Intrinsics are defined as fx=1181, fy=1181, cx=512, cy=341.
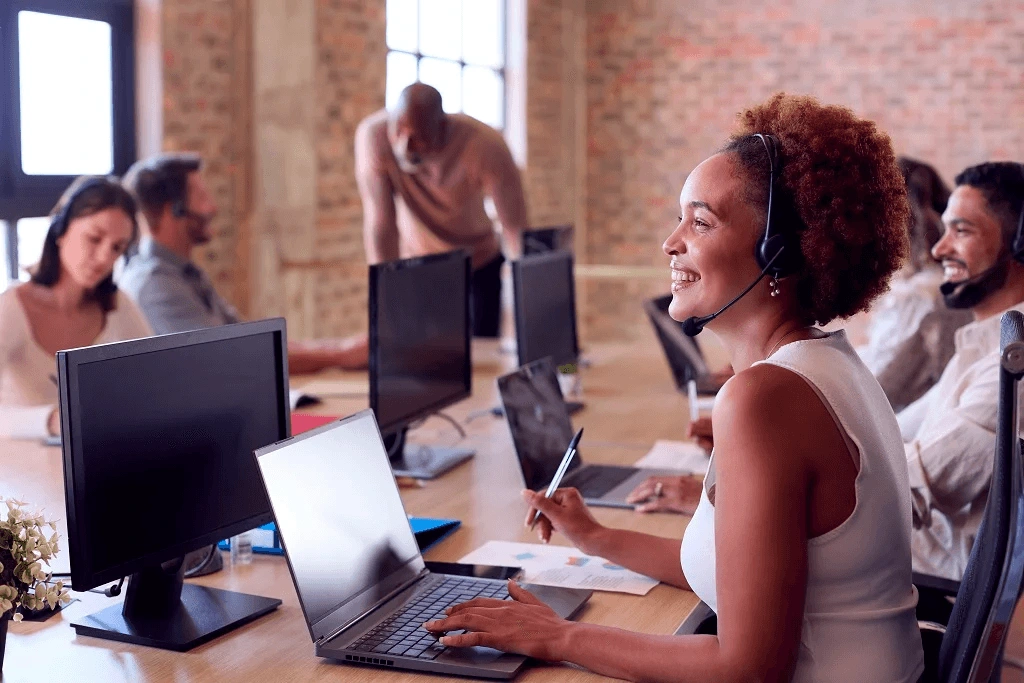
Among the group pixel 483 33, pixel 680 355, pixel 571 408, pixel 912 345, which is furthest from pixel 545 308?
pixel 483 33

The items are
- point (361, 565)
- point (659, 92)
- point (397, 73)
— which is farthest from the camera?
point (659, 92)

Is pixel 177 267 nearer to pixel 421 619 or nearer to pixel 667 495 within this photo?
pixel 667 495

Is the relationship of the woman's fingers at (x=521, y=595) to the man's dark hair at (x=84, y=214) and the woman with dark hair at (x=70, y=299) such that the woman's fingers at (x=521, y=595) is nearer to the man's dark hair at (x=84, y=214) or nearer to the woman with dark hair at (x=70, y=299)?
the woman with dark hair at (x=70, y=299)

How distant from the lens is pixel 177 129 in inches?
203

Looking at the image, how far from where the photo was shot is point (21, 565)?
137 centimetres

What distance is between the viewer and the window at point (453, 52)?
693 cm

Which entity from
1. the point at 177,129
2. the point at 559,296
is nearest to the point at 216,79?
the point at 177,129

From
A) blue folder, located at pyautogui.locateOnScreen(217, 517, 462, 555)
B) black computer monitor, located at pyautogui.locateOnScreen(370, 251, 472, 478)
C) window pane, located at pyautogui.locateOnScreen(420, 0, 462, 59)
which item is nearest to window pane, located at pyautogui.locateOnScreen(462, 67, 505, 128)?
window pane, located at pyautogui.locateOnScreen(420, 0, 462, 59)

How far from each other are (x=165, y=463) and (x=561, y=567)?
0.65m

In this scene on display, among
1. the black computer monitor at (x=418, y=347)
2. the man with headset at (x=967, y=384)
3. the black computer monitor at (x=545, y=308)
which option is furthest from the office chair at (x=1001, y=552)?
the black computer monitor at (x=545, y=308)

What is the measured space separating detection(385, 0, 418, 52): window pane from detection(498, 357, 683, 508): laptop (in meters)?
4.55

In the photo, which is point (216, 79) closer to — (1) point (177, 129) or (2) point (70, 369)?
(1) point (177, 129)

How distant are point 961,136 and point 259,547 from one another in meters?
7.17

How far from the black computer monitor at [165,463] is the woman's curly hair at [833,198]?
79 centimetres
